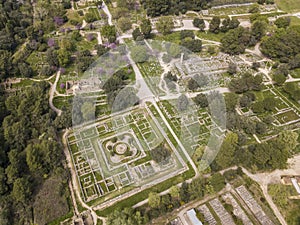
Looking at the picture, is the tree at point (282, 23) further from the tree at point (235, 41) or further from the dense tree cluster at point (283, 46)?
the tree at point (235, 41)

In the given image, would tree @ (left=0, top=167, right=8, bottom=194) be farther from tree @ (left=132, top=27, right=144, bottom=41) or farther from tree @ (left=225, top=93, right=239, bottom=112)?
tree @ (left=132, top=27, right=144, bottom=41)

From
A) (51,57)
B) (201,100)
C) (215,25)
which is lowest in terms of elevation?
(201,100)

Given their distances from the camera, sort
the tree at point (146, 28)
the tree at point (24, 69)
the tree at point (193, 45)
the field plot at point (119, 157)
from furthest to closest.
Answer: the tree at point (146, 28)
the tree at point (193, 45)
the tree at point (24, 69)
the field plot at point (119, 157)

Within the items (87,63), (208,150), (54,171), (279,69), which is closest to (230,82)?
(279,69)

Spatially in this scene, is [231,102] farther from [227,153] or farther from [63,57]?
[63,57]

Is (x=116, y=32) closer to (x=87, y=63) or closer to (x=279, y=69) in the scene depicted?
(x=87, y=63)

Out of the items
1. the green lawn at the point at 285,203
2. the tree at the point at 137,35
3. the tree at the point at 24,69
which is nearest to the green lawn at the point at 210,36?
the tree at the point at 137,35

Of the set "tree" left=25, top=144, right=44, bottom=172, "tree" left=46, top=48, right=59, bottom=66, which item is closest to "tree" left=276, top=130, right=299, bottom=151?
"tree" left=25, top=144, right=44, bottom=172

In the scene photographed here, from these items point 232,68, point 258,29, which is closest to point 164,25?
point 232,68
